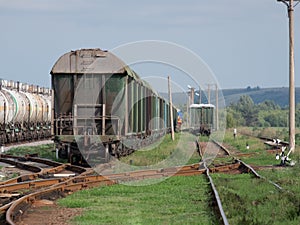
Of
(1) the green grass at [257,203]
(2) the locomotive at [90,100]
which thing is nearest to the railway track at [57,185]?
(2) the locomotive at [90,100]

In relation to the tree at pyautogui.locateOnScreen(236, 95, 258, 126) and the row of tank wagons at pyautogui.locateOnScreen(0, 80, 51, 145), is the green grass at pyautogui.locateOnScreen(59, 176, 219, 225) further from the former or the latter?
the tree at pyautogui.locateOnScreen(236, 95, 258, 126)

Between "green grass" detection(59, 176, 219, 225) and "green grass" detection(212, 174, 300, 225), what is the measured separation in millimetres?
348

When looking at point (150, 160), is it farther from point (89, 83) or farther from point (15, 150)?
point (15, 150)

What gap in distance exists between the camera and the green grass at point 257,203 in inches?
367

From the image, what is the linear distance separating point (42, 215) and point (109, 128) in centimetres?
966

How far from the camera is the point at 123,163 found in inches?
827

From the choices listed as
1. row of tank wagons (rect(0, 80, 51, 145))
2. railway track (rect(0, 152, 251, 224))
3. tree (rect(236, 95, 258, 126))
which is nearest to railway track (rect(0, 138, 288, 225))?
railway track (rect(0, 152, 251, 224))

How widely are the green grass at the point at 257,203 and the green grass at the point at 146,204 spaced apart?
35 cm

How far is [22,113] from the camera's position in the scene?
35562 millimetres

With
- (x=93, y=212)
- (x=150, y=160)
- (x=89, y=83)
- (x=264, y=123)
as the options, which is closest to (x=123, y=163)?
(x=150, y=160)

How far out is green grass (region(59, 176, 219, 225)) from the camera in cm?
982

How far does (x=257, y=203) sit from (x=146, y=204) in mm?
1990

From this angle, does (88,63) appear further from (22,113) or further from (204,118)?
(204,118)

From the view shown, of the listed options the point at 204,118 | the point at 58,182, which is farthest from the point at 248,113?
the point at 58,182
